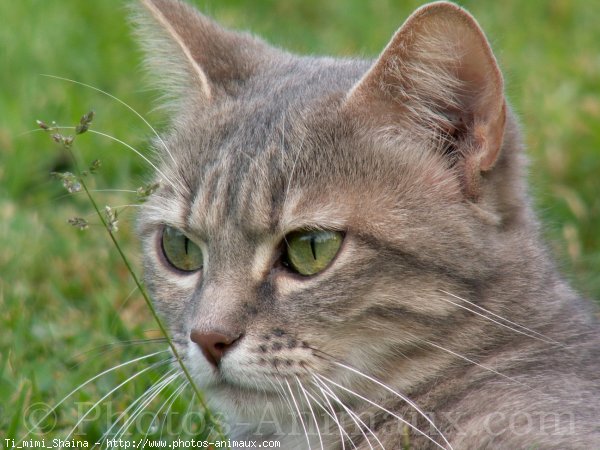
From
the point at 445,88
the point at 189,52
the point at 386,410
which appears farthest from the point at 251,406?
the point at 189,52

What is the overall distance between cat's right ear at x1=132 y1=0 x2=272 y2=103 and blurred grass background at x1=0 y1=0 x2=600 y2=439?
582mm

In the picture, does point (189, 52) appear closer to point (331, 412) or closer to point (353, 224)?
point (353, 224)

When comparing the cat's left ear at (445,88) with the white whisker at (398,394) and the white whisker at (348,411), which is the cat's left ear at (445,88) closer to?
the white whisker at (398,394)

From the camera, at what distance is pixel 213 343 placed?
3.24 metres

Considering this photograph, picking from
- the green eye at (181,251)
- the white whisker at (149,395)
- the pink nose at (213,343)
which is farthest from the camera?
the green eye at (181,251)

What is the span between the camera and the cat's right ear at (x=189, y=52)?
4.07 metres

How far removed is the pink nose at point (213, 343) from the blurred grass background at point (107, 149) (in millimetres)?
947

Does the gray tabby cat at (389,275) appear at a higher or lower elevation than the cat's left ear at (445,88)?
lower

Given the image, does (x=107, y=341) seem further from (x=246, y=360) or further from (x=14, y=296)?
(x=246, y=360)

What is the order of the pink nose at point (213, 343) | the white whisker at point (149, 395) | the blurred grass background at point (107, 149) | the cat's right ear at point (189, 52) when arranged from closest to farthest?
1. the pink nose at point (213, 343)
2. the white whisker at point (149, 395)
3. the cat's right ear at point (189, 52)
4. the blurred grass background at point (107, 149)

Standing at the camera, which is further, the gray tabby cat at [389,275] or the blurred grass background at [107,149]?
the blurred grass background at [107,149]

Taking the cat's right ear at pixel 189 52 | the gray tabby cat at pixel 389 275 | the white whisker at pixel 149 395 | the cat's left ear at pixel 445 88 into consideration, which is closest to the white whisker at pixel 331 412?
the gray tabby cat at pixel 389 275

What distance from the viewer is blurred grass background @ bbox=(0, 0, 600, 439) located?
4.60m

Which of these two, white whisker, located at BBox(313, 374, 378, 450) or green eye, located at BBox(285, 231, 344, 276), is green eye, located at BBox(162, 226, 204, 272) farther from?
white whisker, located at BBox(313, 374, 378, 450)
